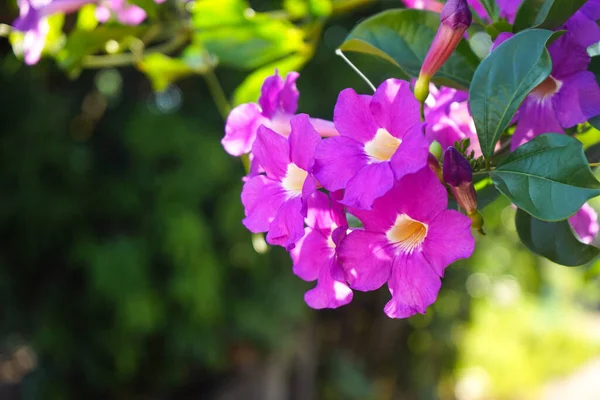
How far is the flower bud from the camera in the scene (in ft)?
1.40

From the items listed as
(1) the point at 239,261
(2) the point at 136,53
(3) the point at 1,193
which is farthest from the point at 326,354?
(2) the point at 136,53

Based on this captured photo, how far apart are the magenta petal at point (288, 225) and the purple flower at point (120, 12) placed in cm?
56

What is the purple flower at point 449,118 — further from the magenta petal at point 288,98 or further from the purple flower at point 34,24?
the purple flower at point 34,24

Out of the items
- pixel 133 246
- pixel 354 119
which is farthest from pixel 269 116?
pixel 133 246

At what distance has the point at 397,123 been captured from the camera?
1.47ft

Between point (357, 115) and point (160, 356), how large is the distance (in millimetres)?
2800

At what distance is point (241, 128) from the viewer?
0.59 meters

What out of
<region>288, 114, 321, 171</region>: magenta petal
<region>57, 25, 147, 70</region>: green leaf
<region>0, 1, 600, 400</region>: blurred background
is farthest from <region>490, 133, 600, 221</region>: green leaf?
<region>0, 1, 600, 400</region>: blurred background

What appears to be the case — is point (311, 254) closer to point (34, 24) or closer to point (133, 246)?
point (34, 24)

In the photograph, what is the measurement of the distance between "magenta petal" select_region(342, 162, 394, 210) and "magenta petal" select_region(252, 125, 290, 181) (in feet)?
0.28

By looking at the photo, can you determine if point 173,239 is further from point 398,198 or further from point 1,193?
point 398,198

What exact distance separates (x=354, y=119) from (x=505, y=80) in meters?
0.11

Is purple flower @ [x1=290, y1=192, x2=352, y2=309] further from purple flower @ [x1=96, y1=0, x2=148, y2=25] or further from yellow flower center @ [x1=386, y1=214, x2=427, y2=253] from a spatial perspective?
purple flower @ [x1=96, y1=0, x2=148, y2=25]

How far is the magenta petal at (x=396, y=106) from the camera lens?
17.3 inches
